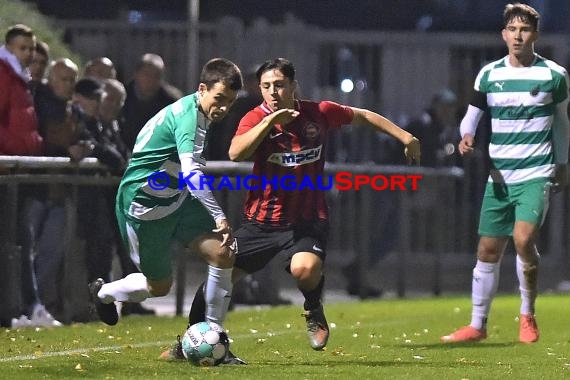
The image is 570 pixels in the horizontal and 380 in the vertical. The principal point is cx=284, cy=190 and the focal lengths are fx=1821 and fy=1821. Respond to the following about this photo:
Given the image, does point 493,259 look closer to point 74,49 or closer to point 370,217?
point 370,217

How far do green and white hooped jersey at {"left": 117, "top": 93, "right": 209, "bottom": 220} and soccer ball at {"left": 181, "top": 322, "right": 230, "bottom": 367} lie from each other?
0.81 meters

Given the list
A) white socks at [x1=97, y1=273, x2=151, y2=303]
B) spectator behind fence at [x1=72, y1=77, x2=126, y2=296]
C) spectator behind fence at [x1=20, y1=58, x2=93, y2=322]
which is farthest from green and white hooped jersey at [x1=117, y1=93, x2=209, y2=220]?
spectator behind fence at [x1=72, y1=77, x2=126, y2=296]

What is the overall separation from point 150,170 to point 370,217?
7749 mm

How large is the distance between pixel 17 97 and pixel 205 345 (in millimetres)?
4028

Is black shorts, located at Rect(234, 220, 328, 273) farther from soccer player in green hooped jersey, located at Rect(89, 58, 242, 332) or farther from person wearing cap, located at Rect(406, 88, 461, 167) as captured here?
person wearing cap, located at Rect(406, 88, 461, 167)

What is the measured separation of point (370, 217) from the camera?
718 inches

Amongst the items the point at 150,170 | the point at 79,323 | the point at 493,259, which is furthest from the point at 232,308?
the point at 150,170

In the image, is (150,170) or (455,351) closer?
(150,170)

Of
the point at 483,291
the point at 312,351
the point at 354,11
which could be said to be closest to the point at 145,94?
the point at 483,291

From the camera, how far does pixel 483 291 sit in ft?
41.5

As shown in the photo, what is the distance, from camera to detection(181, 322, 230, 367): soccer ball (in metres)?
10.2

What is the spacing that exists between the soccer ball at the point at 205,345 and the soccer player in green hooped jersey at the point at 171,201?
9.3 inches

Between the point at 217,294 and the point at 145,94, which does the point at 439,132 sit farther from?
the point at 217,294

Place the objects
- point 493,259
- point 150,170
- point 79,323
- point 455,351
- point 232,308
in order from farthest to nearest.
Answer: point 232,308 < point 79,323 < point 493,259 < point 455,351 < point 150,170
